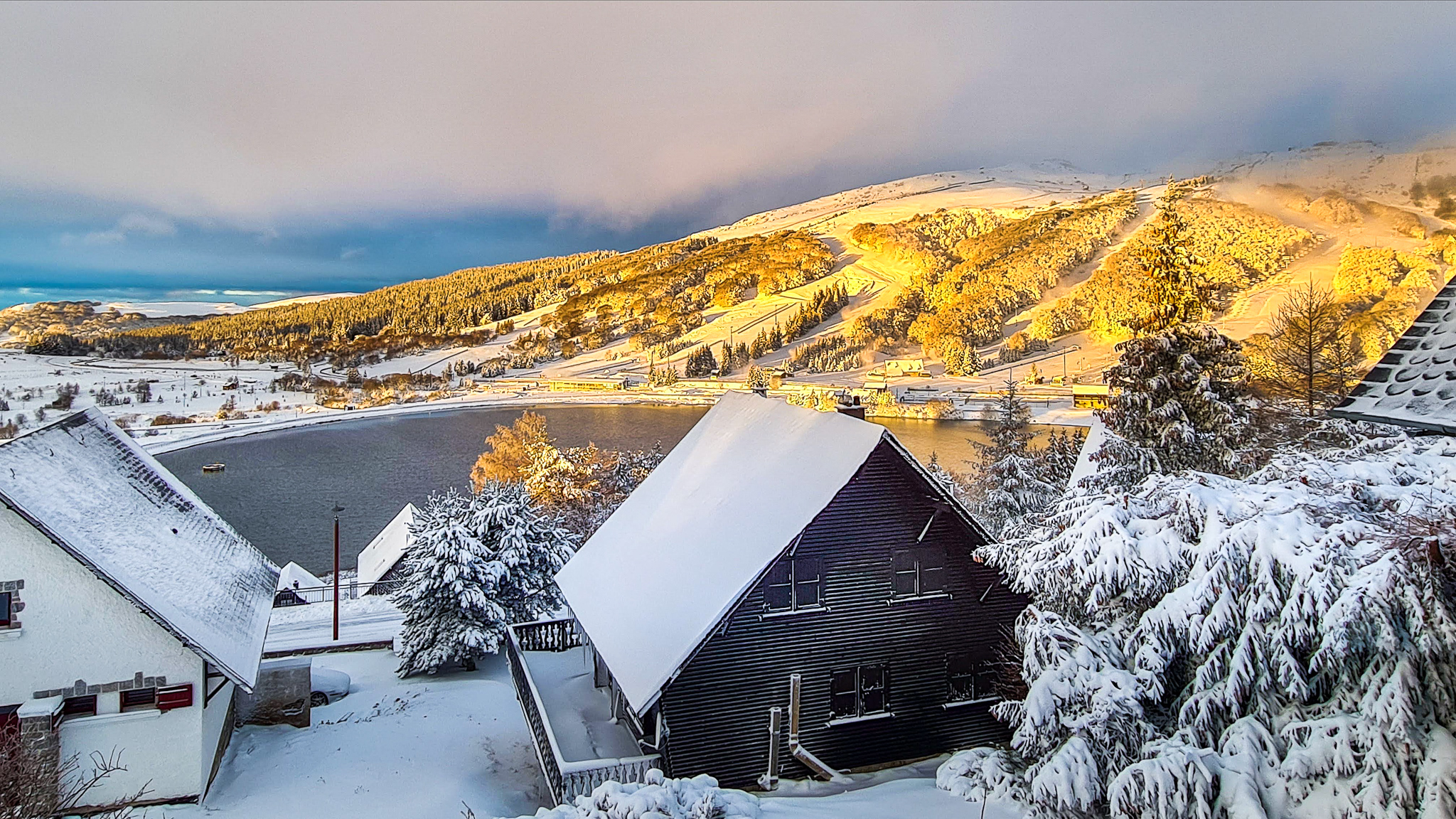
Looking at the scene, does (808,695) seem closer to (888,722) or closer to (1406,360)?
(888,722)

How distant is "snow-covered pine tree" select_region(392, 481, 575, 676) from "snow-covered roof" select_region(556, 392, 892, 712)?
16.1 ft

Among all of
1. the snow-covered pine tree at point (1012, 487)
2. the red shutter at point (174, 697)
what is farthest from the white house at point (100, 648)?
the snow-covered pine tree at point (1012, 487)

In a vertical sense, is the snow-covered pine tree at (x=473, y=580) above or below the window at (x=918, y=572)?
below

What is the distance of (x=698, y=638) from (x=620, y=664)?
1.78m

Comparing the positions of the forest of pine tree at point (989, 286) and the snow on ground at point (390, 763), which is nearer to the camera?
the snow on ground at point (390, 763)

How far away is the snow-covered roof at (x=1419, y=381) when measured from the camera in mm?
7312

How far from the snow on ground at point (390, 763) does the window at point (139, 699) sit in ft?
5.34

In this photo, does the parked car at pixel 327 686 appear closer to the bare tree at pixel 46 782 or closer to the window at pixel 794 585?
the bare tree at pixel 46 782

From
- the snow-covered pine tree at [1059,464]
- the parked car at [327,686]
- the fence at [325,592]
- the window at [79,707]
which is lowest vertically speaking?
the fence at [325,592]

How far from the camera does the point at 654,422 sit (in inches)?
4149

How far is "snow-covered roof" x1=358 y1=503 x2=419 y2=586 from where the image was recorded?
37.2 metres

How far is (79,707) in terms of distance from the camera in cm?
1188

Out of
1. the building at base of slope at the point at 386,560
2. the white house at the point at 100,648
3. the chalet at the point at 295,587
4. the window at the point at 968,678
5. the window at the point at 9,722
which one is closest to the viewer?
the window at the point at 9,722

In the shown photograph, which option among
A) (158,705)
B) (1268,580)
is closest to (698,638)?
(1268,580)
